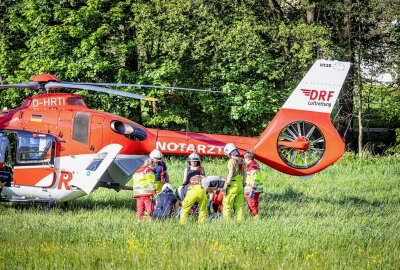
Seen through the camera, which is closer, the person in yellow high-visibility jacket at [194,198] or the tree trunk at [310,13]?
the person in yellow high-visibility jacket at [194,198]

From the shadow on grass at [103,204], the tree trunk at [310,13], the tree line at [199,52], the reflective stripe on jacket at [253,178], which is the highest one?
the tree trunk at [310,13]

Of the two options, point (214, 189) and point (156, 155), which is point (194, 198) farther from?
point (156, 155)

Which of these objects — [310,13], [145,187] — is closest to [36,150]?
[145,187]

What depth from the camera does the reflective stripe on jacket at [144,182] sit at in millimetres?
12727

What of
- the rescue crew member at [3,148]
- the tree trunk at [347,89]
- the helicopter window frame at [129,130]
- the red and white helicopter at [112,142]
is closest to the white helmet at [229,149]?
the red and white helicopter at [112,142]

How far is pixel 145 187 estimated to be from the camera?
12.7m

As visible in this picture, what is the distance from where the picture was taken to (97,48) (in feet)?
88.3

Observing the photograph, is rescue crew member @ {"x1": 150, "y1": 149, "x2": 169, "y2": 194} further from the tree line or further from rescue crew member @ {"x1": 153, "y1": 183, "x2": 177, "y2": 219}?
the tree line

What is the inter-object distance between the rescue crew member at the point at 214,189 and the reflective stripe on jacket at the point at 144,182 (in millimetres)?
1031

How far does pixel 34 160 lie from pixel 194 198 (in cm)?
377

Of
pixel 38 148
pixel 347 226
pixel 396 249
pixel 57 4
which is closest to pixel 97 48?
pixel 57 4

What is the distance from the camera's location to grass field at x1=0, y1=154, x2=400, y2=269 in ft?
29.6

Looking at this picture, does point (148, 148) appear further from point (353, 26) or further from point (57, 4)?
point (353, 26)

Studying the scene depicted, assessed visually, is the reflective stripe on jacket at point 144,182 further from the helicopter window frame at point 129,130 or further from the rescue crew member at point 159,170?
the helicopter window frame at point 129,130
